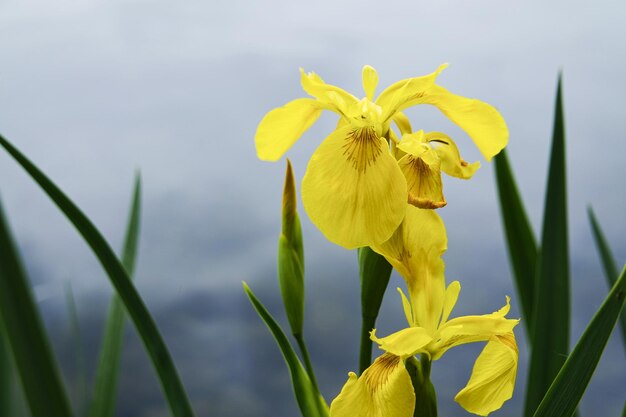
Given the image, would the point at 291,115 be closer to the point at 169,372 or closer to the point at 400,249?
the point at 400,249

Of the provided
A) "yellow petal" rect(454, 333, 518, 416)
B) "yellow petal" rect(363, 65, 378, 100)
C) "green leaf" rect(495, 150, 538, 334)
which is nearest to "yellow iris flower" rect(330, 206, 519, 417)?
"yellow petal" rect(454, 333, 518, 416)

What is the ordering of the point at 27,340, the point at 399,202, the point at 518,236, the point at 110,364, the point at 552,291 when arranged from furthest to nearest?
1. the point at 110,364
2. the point at 518,236
3. the point at 552,291
4. the point at 27,340
5. the point at 399,202

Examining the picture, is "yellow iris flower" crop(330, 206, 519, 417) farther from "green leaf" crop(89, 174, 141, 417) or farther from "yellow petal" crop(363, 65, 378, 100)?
"green leaf" crop(89, 174, 141, 417)

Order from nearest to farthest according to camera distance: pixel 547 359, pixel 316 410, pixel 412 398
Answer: pixel 412 398 < pixel 316 410 < pixel 547 359

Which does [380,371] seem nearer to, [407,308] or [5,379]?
[407,308]

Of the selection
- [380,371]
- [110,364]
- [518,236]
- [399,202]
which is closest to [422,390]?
[380,371]

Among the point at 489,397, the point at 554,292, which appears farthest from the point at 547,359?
the point at 489,397
